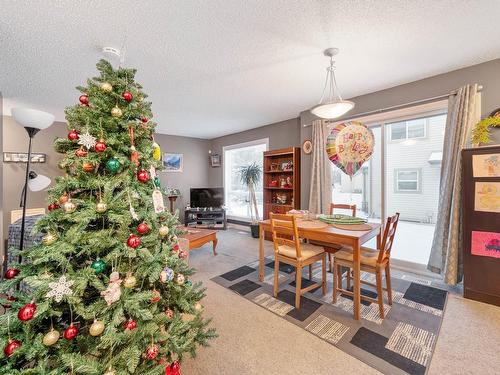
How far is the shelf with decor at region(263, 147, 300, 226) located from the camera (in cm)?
435

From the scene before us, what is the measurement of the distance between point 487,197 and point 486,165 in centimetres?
32

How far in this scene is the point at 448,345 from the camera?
5.59 feet

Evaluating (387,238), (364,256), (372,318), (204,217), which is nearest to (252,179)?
(204,217)

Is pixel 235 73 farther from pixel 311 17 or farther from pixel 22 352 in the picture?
pixel 22 352

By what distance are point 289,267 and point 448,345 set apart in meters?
1.79

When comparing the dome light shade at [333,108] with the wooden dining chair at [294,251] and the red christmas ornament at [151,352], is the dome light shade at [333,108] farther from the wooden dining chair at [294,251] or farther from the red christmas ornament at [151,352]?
the red christmas ornament at [151,352]

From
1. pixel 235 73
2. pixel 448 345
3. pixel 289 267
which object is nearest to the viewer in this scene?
pixel 448 345

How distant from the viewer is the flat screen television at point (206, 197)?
5719 mm

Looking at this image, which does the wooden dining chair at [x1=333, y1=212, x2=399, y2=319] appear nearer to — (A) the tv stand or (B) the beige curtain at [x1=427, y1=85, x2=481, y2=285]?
(B) the beige curtain at [x1=427, y1=85, x2=481, y2=285]

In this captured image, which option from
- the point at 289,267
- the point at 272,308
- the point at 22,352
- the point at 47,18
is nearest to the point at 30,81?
the point at 47,18

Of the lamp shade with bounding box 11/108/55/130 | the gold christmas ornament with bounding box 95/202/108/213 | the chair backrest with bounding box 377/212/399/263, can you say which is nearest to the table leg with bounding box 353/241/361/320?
A: the chair backrest with bounding box 377/212/399/263

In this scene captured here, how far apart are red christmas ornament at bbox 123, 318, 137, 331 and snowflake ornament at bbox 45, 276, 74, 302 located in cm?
28

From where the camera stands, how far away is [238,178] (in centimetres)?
609

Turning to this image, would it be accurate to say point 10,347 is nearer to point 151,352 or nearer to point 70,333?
point 70,333
